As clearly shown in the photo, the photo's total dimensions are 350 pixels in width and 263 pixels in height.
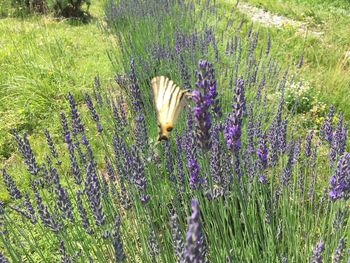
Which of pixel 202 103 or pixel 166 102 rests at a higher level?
pixel 202 103

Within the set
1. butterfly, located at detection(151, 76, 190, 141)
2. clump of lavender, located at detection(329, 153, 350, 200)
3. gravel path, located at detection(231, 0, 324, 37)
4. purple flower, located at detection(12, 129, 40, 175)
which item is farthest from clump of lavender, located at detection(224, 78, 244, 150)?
gravel path, located at detection(231, 0, 324, 37)

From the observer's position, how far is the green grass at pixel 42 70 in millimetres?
4320

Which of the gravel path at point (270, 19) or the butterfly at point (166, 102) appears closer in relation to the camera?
the butterfly at point (166, 102)

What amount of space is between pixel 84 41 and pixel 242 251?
570 cm

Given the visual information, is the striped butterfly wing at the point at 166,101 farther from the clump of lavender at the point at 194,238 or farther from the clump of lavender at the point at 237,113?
the clump of lavender at the point at 194,238

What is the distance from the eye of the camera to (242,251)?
1.67m

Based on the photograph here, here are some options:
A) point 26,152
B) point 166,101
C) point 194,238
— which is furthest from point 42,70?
point 194,238

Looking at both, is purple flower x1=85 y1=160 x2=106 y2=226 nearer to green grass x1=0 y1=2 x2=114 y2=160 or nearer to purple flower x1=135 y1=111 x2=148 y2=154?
purple flower x1=135 y1=111 x2=148 y2=154

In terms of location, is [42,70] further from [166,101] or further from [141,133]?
[166,101]

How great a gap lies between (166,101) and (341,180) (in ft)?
2.55

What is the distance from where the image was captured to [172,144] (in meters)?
2.97

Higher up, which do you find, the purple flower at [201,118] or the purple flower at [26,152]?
the purple flower at [201,118]

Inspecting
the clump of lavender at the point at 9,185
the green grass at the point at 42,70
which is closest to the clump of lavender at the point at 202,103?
the clump of lavender at the point at 9,185

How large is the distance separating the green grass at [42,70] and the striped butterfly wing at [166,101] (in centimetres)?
293
